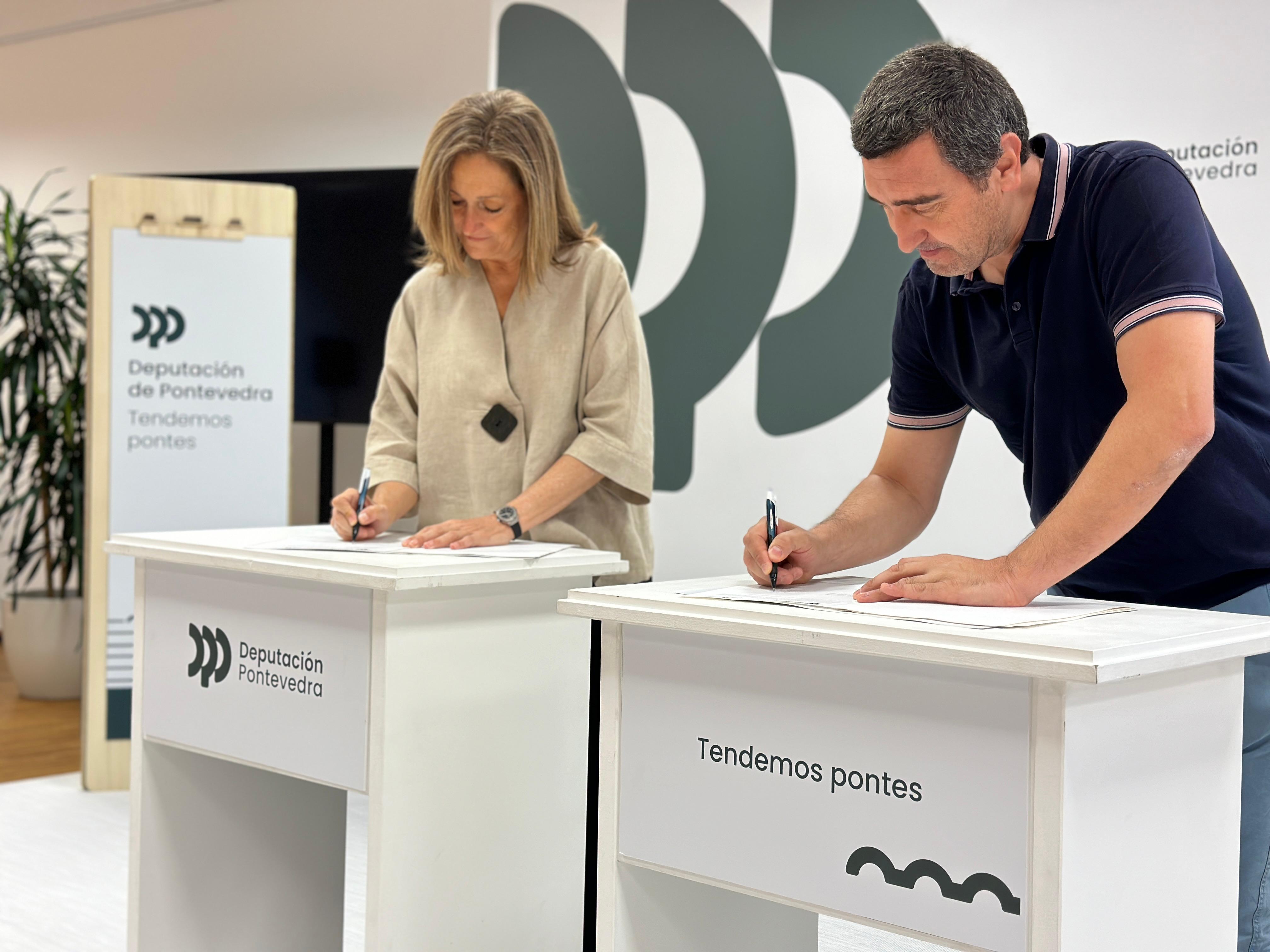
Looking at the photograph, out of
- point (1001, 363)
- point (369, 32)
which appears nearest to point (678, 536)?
point (1001, 363)

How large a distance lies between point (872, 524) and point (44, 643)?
434 cm

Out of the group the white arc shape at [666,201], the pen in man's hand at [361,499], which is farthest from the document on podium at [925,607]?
the white arc shape at [666,201]

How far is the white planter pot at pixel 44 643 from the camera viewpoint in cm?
496

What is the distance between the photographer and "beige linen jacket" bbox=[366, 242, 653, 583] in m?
2.07

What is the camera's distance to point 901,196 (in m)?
1.40

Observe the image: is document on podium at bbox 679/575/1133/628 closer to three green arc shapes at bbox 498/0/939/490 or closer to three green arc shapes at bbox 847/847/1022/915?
three green arc shapes at bbox 847/847/1022/915

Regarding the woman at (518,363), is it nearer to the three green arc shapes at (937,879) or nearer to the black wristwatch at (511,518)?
the black wristwatch at (511,518)

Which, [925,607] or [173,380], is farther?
[173,380]

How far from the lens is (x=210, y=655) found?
1.92m

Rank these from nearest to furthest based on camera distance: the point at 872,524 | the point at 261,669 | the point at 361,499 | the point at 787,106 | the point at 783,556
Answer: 1. the point at 783,556
2. the point at 872,524
3. the point at 261,669
4. the point at 361,499
5. the point at 787,106

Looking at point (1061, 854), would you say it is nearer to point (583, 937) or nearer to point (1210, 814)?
point (1210, 814)

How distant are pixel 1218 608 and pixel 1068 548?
11.8 inches

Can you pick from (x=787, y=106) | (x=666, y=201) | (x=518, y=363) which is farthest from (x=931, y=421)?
(x=666, y=201)

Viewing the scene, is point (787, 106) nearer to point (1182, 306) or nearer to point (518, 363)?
point (518, 363)
